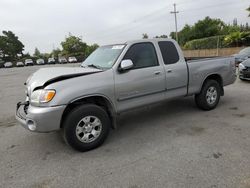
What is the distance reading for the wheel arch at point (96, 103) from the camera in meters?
3.61

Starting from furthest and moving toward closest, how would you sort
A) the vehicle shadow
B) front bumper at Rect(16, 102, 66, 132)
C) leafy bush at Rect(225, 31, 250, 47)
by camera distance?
leafy bush at Rect(225, 31, 250, 47) < the vehicle shadow < front bumper at Rect(16, 102, 66, 132)

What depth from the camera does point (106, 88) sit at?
3803mm

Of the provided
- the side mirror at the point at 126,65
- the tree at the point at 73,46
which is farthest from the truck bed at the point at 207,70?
the tree at the point at 73,46

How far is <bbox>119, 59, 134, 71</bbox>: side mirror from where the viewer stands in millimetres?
3896

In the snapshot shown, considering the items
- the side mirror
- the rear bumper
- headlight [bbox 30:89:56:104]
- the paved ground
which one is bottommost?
the paved ground

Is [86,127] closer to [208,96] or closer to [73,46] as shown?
[208,96]

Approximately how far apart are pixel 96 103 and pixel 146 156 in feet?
4.27

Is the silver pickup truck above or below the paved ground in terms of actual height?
above

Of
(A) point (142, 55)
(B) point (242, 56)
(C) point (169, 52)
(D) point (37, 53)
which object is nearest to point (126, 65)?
(A) point (142, 55)

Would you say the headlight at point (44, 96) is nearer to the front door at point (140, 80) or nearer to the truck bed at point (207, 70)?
the front door at point (140, 80)

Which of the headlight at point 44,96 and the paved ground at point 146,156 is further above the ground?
the headlight at point 44,96

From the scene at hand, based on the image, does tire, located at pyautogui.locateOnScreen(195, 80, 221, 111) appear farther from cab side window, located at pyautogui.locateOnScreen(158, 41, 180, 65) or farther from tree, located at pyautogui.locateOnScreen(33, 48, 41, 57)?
tree, located at pyautogui.locateOnScreen(33, 48, 41, 57)

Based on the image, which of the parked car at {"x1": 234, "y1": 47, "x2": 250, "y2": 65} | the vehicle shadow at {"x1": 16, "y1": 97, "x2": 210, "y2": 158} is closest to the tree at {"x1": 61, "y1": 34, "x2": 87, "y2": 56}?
the parked car at {"x1": 234, "y1": 47, "x2": 250, "y2": 65}

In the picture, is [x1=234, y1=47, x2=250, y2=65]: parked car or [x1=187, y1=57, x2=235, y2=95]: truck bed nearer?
[x1=187, y1=57, x2=235, y2=95]: truck bed
